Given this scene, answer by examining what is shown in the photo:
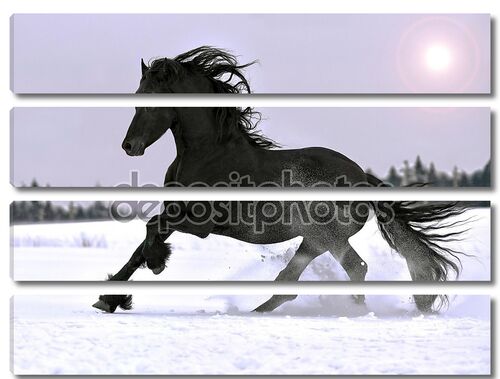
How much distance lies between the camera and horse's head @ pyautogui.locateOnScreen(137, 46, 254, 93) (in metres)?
4.54

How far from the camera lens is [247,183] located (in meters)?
4.58

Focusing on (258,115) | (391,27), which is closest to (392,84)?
(391,27)

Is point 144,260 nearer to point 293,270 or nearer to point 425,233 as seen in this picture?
point 293,270

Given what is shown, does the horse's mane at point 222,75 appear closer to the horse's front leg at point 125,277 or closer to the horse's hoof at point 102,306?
the horse's front leg at point 125,277

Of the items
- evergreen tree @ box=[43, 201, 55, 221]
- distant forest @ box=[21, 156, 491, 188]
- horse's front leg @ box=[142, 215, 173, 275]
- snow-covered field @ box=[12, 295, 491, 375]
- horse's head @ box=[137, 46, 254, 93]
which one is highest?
horse's head @ box=[137, 46, 254, 93]

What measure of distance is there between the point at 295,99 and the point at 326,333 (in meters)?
1.18

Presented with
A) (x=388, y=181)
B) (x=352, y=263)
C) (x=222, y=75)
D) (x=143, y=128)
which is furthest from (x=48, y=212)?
(x=388, y=181)

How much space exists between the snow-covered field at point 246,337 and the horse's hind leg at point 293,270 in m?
0.04

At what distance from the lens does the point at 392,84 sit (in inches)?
178

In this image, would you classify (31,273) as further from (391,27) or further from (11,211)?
(391,27)

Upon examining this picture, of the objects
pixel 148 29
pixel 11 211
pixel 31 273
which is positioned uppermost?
pixel 148 29

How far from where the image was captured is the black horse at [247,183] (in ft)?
14.8

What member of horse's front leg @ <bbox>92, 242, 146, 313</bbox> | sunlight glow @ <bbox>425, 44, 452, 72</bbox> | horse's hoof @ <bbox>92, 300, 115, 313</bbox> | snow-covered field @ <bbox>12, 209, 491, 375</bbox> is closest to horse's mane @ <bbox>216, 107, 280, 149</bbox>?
snow-covered field @ <bbox>12, 209, 491, 375</bbox>

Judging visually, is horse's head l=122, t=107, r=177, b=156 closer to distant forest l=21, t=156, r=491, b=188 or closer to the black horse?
the black horse
